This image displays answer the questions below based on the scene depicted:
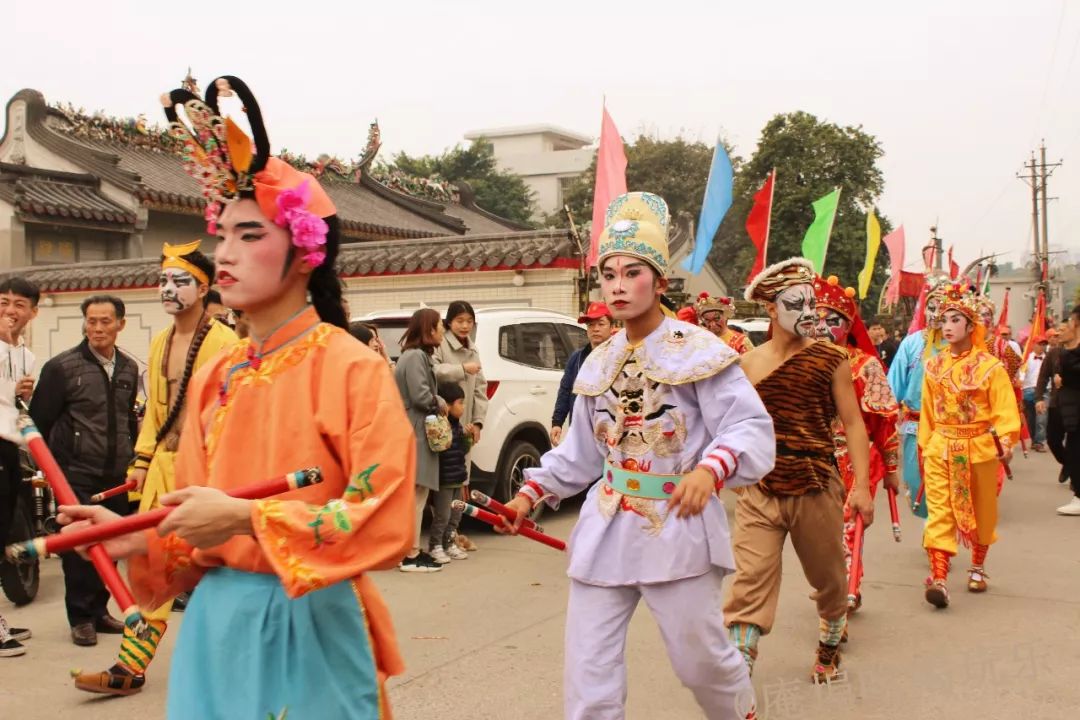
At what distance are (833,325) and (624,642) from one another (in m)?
2.76

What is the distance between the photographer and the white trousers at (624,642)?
3412 mm

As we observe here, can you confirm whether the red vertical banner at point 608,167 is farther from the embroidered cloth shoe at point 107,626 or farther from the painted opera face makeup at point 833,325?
the embroidered cloth shoe at point 107,626

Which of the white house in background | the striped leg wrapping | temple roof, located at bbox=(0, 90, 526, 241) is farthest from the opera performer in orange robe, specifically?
the white house in background

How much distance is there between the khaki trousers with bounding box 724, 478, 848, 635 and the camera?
4559 mm

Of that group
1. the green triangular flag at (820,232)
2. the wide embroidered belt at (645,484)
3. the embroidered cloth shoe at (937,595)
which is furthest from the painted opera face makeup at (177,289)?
the green triangular flag at (820,232)

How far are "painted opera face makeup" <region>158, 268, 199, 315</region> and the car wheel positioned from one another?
12.9ft

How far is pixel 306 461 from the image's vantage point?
2354mm

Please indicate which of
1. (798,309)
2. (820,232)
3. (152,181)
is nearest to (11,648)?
(798,309)

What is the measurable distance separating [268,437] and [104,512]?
37 cm

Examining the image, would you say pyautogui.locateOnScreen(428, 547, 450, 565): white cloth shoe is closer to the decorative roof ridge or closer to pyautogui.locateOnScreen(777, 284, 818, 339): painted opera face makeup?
pyautogui.locateOnScreen(777, 284, 818, 339): painted opera face makeup

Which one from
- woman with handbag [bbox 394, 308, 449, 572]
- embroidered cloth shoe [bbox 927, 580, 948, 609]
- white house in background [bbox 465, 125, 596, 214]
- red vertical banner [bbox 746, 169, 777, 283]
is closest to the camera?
embroidered cloth shoe [bbox 927, 580, 948, 609]

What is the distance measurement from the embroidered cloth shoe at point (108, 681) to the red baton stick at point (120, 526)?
314 centimetres

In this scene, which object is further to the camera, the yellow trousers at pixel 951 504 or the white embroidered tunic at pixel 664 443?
the yellow trousers at pixel 951 504

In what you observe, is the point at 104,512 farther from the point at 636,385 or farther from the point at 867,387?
the point at 867,387
